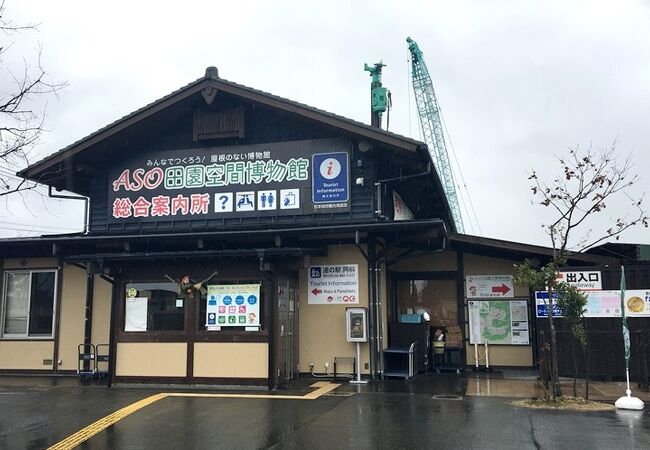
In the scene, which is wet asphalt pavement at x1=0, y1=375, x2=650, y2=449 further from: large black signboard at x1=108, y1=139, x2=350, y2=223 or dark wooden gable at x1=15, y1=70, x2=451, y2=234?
large black signboard at x1=108, y1=139, x2=350, y2=223

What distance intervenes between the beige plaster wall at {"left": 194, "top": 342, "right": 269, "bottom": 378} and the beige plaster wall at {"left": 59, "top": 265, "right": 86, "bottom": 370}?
426 cm

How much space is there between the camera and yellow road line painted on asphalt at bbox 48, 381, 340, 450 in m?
7.71

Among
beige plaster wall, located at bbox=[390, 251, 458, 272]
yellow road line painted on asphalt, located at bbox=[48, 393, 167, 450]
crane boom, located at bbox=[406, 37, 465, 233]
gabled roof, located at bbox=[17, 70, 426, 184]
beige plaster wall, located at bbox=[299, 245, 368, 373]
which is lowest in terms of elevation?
yellow road line painted on asphalt, located at bbox=[48, 393, 167, 450]

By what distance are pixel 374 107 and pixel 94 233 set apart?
35.2 ft

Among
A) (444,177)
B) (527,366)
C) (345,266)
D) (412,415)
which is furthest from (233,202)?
(444,177)

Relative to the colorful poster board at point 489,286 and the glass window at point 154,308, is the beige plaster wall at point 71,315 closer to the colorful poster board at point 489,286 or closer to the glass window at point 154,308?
the glass window at point 154,308

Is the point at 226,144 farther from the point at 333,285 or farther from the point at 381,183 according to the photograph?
the point at 333,285

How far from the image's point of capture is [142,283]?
12.6 m

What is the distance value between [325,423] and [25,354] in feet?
32.5

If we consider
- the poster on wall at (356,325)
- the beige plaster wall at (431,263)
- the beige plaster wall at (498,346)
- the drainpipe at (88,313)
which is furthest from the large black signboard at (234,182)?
the beige plaster wall at (498,346)

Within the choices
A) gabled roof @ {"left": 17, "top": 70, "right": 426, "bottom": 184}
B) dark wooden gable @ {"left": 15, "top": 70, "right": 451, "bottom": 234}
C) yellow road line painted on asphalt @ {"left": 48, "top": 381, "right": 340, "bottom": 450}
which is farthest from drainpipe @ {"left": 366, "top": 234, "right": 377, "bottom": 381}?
gabled roof @ {"left": 17, "top": 70, "right": 426, "bottom": 184}

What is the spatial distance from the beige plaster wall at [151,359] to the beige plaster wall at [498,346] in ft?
24.0

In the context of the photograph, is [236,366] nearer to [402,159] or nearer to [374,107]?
[402,159]

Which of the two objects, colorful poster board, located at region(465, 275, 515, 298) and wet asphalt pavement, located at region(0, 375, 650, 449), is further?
colorful poster board, located at region(465, 275, 515, 298)
